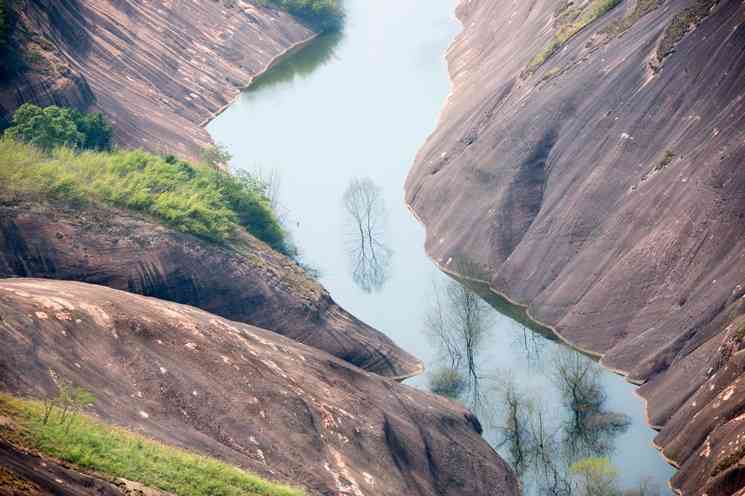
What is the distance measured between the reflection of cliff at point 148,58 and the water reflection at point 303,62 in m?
0.98

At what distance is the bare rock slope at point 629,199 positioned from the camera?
40094mm

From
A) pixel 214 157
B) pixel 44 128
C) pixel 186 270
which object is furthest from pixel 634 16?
pixel 44 128

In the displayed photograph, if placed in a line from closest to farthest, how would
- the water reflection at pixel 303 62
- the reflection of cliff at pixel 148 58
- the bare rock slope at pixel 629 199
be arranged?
the bare rock slope at pixel 629 199, the reflection of cliff at pixel 148 58, the water reflection at pixel 303 62

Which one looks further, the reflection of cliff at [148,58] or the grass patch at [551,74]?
the grass patch at [551,74]

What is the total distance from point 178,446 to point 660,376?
69.7 ft

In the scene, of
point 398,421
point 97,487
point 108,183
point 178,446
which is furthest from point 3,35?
point 97,487

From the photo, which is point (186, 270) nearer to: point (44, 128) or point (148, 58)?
point (44, 128)

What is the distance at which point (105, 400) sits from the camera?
1113 inches

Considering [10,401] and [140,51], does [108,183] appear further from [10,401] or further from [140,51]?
[140,51]

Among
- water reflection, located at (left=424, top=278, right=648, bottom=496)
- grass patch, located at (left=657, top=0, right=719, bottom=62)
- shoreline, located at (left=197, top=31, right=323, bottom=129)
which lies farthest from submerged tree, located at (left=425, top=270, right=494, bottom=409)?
shoreline, located at (left=197, top=31, right=323, bottom=129)

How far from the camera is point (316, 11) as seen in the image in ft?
357

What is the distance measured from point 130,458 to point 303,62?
7868cm

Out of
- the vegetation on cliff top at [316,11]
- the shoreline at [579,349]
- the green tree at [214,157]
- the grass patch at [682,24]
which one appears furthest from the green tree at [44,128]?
the vegetation on cliff top at [316,11]

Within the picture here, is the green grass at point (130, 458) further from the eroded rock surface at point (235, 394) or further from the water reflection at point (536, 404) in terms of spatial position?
the water reflection at point (536, 404)
